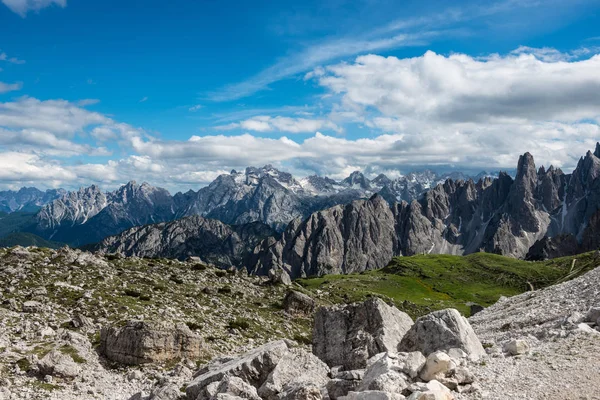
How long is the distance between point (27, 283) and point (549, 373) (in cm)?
5233

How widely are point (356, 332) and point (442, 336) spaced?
8.10m

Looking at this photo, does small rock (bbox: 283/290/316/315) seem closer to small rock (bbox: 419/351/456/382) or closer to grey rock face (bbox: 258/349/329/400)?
grey rock face (bbox: 258/349/329/400)

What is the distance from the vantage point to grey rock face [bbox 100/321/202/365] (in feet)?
117

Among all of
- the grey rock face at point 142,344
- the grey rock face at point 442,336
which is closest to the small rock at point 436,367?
the grey rock face at point 442,336

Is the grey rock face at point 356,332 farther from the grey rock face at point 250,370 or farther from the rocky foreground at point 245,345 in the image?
the grey rock face at point 250,370

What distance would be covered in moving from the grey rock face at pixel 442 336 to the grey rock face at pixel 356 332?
2.83m

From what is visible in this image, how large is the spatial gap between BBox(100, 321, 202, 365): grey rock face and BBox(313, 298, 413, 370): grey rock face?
42.0ft

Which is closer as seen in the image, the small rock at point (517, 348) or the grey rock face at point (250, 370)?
the small rock at point (517, 348)

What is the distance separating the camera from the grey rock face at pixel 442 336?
25.2m

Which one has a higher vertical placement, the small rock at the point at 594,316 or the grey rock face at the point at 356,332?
the small rock at the point at 594,316

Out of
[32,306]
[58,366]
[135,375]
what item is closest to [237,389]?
[135,375]

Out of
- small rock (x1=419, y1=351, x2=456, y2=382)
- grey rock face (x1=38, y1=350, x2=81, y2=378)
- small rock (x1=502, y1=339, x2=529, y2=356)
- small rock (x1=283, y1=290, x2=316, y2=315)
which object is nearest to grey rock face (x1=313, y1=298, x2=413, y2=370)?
small rock (x1=502, y1=339, x2=529, y2=356)

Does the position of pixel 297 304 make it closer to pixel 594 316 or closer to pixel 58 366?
pixel 58 366

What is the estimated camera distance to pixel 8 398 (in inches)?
Answer: 1084
